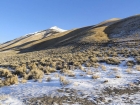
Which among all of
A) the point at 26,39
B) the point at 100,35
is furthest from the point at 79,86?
the point at 26,39

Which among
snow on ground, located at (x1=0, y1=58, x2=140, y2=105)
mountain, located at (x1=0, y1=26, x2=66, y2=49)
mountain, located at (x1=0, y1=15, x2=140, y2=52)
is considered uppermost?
mountain, located at (x1=0, y1=26, x2=66, y2=49)

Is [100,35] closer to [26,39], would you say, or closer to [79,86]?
[79,86]

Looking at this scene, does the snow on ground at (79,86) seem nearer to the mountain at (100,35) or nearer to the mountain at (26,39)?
the mountain at (100,35)

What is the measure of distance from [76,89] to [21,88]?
118 inches

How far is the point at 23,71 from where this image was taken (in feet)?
50.3

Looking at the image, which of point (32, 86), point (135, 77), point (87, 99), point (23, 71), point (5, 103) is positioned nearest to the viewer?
point (5, 103)

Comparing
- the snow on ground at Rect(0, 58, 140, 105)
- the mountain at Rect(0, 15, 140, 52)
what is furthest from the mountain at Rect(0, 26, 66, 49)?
the snow on ground at Rect(0, 58, 140, 105)

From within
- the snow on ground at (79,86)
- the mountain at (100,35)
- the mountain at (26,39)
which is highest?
the mountain at (26,39)

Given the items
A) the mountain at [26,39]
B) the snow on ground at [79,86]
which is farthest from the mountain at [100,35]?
the mountain at [26,39]

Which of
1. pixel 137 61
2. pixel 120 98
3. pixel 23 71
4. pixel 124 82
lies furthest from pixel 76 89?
pixel 137 61

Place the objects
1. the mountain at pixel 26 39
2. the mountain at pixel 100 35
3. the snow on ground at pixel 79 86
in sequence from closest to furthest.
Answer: the snow on ground at pixel 79 86, the mountain at pixel 100 35, the mountain at pixel 26 39

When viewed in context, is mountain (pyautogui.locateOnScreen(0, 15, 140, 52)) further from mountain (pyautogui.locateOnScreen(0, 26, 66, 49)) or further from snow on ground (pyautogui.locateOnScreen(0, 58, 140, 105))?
mountain (pyautogui.locateOnScreen(0, 26, 66, 49))

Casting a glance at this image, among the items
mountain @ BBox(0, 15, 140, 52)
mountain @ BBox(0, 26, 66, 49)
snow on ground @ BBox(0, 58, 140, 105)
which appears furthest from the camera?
mountain @ BBox(0, 26, 66, 49)

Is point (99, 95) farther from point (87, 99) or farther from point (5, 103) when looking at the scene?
point (5, 103)
